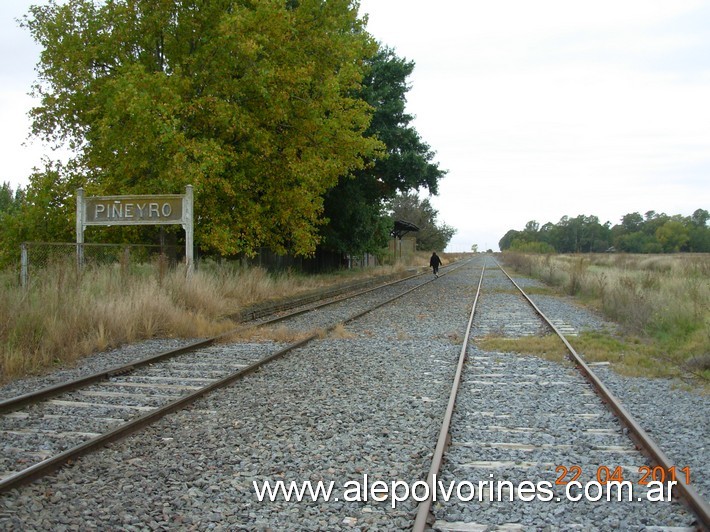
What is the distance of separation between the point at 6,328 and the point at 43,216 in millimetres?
10660

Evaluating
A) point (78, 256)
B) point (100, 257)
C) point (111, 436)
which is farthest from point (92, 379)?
point (100, 257)

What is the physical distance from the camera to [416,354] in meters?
9.88

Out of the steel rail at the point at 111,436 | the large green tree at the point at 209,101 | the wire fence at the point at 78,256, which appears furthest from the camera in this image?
the large green tree at the point at 209,101

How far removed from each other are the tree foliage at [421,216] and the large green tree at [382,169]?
1568 inches

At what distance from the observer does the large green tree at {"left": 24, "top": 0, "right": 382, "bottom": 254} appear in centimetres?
1593

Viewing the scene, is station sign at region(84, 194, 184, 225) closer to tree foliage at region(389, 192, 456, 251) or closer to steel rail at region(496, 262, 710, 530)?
steel rail at region(496, 262, 710, 530)

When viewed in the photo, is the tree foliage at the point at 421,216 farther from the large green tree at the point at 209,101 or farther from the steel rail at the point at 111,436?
the steel rail at the point at 111,436

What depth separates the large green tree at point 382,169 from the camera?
2909cm

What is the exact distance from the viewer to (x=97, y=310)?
1065 centimetres

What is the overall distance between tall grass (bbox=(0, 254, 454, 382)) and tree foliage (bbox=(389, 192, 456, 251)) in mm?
58130

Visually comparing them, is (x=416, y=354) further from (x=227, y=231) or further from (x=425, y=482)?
(x=227, y=231)

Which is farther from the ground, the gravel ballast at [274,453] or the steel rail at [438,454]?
the steel rail at [438,454]
